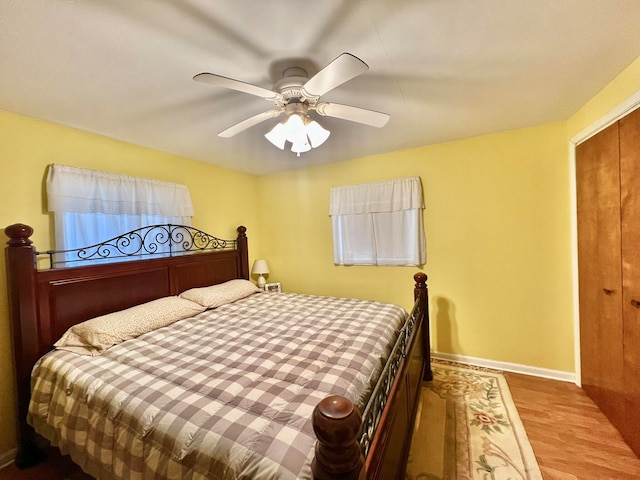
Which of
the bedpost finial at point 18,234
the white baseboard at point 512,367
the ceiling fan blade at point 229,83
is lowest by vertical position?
the white baseboard at point 512,367

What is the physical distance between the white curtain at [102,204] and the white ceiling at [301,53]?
425mm

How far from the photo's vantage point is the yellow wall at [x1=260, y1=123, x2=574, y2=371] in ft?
7.84

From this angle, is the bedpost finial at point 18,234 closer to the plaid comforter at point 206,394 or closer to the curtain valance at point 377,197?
the plaid comforter at point 206,394

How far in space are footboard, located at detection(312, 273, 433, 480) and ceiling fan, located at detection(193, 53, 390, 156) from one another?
125 cm

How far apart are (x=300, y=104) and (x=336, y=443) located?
1.55 meters

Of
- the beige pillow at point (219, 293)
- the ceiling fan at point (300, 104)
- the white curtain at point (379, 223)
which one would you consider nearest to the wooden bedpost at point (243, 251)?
the beige pillow at point (219, 293)

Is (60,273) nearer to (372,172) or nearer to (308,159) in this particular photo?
(308,159)

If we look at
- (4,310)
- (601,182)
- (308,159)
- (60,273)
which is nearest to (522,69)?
(601,182)

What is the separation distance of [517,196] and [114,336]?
3490 mm

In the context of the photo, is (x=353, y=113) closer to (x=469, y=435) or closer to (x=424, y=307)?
(x=424, y=307)

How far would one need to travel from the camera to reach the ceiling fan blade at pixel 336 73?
1027 millimetres

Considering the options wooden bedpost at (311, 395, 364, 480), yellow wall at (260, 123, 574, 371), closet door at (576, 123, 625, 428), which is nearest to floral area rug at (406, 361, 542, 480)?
yellow wall at (260, 123, 574, 371)

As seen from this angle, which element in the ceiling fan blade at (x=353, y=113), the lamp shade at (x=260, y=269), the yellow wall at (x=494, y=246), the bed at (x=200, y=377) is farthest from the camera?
the lamp shade at (x=260, y=269)

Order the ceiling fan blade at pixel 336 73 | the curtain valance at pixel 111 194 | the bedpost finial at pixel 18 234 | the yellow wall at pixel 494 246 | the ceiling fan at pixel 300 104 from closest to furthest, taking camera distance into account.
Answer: the ceiling fan blade at pixel 336 73 → the ceiling fan at pixel 300 104 → the bedpost finial at pixel 18 234 → the curtain valance at pixel 111 194 → the yellow wall at pixel 494 246
